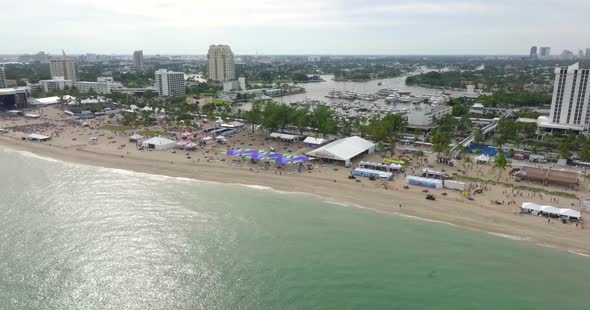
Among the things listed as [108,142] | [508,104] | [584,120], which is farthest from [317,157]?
[508,104]

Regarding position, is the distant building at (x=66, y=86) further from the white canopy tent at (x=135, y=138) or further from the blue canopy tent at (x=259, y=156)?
the blue canopy tent at (x=259, y=156)

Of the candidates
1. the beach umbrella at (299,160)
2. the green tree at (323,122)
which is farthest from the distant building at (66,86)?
the beach umbrella at (299,160)

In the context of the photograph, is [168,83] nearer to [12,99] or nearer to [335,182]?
[12,99]

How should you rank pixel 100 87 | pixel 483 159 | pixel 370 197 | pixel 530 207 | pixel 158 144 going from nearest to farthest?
pixel 530 207
pixel 370 197
pixel 483 159
pixel 158 144
pixel 100 87

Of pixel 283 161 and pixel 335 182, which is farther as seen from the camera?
pixel 283 161

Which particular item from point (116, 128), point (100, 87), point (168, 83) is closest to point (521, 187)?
point (116, 128)

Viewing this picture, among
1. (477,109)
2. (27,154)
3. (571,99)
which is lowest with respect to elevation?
(27,154)

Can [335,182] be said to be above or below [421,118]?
below

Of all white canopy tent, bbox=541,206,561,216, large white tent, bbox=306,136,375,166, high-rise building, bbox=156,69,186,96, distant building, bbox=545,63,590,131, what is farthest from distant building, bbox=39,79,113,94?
white canopy tent, bbox=541,206,561,216
